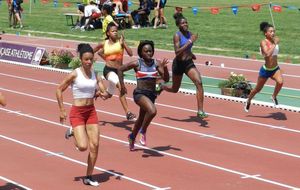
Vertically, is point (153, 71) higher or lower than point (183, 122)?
higher

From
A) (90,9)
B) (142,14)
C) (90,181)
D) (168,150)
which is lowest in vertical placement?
(168,150)

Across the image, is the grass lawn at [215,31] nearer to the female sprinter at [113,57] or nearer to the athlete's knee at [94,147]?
the female sprinter at [113,57]

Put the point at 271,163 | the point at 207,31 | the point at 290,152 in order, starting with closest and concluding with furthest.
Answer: the point at 271,163
the point at 290,152
the point at 207,31

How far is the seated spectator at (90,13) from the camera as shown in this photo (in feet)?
109

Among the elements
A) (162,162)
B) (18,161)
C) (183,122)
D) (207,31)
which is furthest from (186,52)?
(207,31)

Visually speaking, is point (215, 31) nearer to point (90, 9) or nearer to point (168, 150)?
point (90, 9)

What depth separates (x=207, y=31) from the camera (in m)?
31.2

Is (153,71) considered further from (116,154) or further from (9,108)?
(9,108)

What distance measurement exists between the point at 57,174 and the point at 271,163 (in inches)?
128

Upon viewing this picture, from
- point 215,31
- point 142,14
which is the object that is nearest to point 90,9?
point 142,14

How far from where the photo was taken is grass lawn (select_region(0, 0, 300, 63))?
2569 cm

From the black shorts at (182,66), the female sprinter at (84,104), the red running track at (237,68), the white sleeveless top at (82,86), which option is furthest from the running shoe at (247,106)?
the white sleeveless top at (82,86)

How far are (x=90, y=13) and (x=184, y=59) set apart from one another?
20.8m

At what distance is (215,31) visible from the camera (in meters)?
31.0
